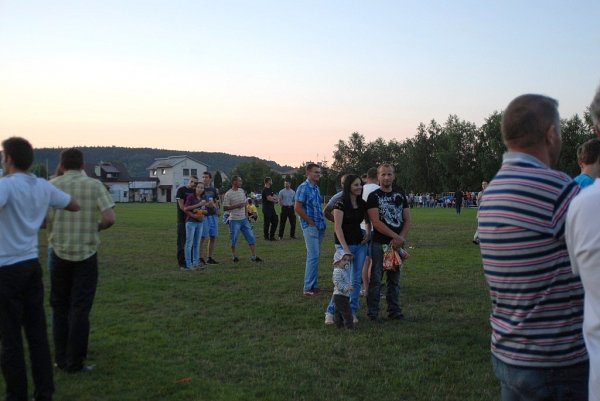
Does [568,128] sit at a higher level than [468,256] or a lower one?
higher

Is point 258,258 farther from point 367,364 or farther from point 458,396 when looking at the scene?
point 458,396

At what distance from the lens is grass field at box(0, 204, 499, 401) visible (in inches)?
190

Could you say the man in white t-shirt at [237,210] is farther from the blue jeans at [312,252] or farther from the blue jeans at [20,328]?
the blue jeans at [20,328]

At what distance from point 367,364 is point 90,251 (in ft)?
9.17

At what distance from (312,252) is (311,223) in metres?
0.44

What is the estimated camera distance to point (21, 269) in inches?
166

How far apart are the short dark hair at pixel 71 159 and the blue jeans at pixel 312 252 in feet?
13.3

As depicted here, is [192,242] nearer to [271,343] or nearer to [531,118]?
[271,343]

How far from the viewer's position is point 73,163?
5320 mm

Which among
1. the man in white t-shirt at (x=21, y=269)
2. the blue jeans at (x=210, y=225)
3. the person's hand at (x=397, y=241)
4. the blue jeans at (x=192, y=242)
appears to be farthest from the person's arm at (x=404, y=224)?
the blue jeans at (x=210, y=225)

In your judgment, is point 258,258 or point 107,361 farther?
point 258,258

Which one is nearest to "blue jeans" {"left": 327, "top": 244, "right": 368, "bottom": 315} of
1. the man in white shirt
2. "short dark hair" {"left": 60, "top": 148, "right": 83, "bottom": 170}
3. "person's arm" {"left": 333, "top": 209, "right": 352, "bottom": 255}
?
"person's arm" {"left": 333, "top": 209, "right": 352, "bottom": 255}

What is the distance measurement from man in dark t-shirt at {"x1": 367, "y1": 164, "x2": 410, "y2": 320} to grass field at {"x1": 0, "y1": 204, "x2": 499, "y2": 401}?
260 millimetres

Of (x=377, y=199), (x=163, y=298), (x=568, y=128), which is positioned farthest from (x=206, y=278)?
(x=568, y=128)
